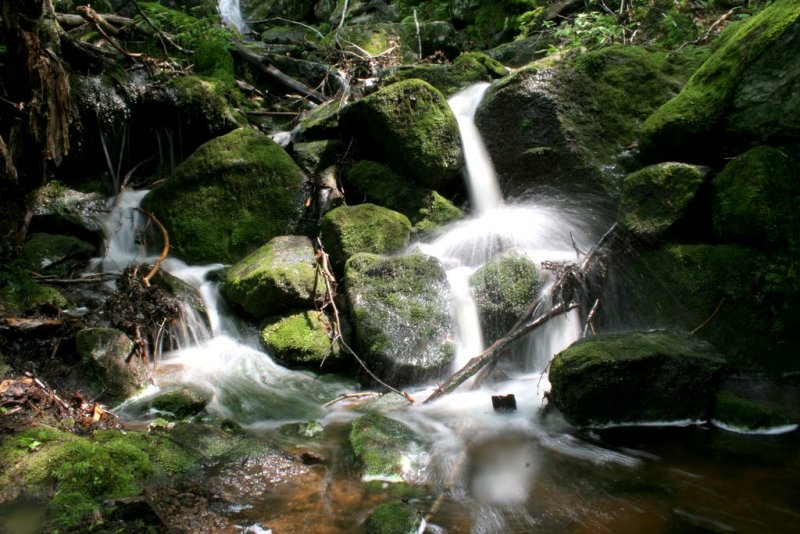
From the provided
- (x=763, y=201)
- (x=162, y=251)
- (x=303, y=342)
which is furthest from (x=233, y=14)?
(x=763, y=201)

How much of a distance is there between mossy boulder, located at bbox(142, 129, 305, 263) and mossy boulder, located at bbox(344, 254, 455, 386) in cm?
192

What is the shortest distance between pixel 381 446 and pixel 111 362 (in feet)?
8.34

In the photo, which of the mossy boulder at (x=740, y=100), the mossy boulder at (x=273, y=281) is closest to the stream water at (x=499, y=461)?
the mossy boulder at (x=273, y=281)

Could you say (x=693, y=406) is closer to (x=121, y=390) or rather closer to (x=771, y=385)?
(x=771, y=385)

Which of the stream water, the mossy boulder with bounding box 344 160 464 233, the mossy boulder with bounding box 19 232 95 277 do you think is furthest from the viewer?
the mossy boulder with bounding box 344 160 464 233

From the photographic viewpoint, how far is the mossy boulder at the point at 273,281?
19.5 ft

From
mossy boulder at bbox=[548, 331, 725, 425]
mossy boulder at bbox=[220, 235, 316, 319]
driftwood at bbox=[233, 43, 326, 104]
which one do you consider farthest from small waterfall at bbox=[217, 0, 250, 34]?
mossy boulder at bbox=[548, 331, 725, 425]

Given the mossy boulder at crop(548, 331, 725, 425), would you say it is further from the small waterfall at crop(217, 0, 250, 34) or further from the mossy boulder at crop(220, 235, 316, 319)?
the small waterfall at crop(217, 0, 250, 34)

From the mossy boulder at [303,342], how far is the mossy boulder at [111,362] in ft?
4.32

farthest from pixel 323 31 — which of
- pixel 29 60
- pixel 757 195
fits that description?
pixel 757 195

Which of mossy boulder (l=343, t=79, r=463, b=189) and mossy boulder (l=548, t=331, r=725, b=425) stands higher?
mossy boulder (l=343, t=79, r=463, b=189)

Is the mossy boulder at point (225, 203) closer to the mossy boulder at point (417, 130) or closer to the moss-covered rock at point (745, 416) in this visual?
the mossy boulder at point (417, 130)

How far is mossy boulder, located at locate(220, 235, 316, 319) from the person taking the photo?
5.93 metres

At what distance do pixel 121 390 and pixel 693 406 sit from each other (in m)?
4.64
